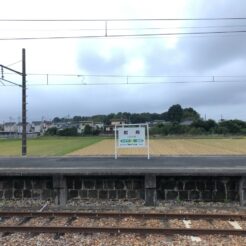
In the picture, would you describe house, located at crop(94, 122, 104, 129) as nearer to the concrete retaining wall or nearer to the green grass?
the green grass

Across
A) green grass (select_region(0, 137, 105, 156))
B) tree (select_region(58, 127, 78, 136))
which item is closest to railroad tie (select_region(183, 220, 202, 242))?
green grass (select_region(0, 137, 105, 156))

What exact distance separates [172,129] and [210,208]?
113796 mm

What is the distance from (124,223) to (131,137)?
10.6m

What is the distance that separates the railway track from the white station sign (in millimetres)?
9873

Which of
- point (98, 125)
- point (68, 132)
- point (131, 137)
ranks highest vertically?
point (98, 125)

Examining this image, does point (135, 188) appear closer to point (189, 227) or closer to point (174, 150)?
point (189, 227)

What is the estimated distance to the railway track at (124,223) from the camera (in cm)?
1008

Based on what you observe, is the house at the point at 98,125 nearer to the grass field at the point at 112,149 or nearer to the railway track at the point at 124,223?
the grass field at the point at 112,149

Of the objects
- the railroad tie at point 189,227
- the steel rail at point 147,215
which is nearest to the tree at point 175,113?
the steel rail at point 147,215

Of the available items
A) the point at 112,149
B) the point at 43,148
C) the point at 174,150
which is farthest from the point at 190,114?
the point at 174,150

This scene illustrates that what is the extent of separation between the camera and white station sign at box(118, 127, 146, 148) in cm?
2173

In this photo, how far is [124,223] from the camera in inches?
447

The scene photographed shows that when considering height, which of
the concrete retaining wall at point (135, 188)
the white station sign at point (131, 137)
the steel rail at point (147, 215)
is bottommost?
the steel rail at point (147, 215)

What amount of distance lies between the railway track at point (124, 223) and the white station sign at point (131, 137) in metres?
9.87
